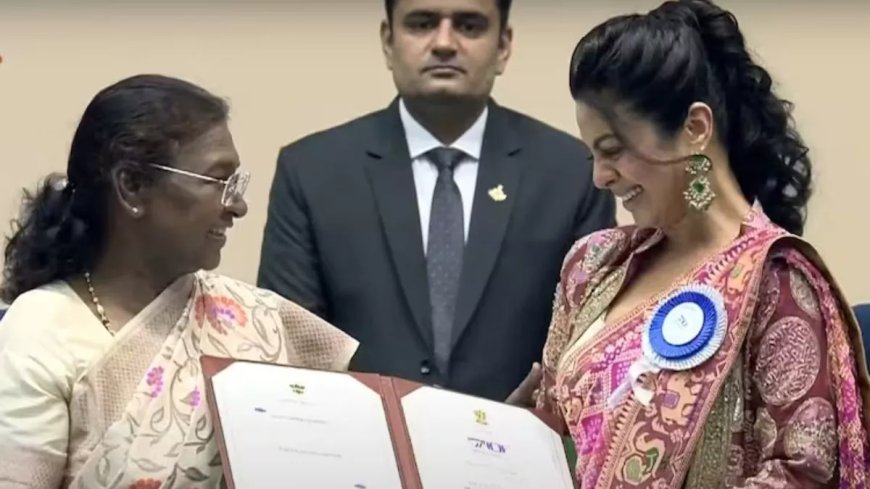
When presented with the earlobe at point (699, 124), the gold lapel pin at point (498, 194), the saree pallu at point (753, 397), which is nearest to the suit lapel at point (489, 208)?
the gold lapel pin at point (498, 194)

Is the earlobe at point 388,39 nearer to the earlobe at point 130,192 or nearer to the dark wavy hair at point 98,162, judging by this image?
the dark wavy hair at point 98,162

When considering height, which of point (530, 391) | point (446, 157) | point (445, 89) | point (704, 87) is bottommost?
point (530, 391)

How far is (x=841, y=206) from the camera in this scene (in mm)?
2996

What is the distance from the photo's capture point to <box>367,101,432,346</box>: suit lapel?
7.16 ft

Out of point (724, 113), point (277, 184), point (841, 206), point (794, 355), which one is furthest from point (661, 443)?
point (841, 206)

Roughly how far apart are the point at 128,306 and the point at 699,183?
2.39 feet

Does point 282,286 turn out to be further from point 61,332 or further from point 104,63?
point 104,63

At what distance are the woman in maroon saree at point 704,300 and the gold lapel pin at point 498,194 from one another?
1.67 ft

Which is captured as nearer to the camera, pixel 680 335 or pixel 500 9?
pixel 680 335

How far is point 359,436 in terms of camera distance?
5.27ft

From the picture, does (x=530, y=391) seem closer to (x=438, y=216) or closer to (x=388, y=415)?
(x=388, y=415)

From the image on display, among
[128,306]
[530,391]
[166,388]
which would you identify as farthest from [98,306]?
[530,391]

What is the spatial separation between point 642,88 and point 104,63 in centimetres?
158

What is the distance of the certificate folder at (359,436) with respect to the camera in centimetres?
158
